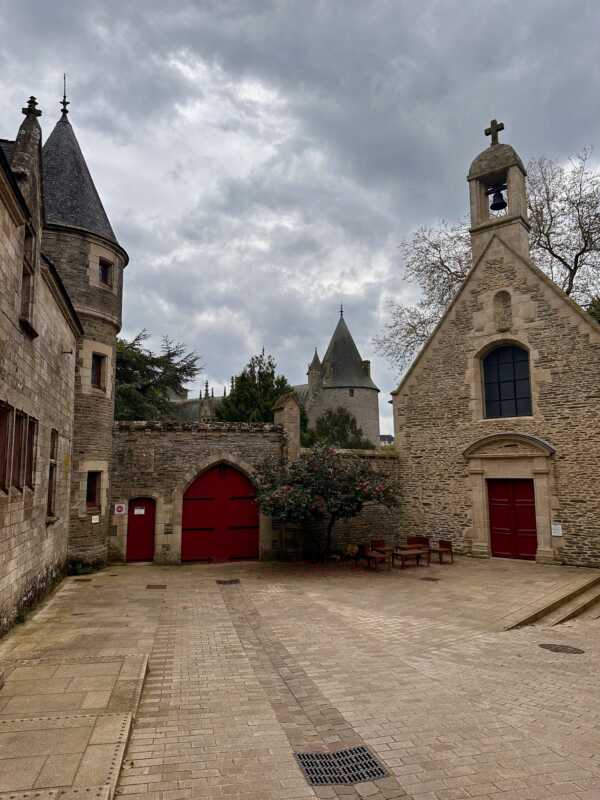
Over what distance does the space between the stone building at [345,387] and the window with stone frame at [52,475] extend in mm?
31399

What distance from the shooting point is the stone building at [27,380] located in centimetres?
698

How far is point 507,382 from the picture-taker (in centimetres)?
1513

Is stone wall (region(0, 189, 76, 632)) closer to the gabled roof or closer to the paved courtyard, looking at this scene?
the paved courtyard

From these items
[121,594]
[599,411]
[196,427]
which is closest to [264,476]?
[196,427]

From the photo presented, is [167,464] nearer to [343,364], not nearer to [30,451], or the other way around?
[30,451]

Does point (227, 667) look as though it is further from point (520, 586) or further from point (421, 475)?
point (421, 475)

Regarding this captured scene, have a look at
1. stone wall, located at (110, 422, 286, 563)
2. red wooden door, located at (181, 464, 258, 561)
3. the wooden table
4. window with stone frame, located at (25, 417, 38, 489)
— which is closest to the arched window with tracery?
the wooden table

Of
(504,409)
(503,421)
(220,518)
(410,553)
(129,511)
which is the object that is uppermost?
(504,409)

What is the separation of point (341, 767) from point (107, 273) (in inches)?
527

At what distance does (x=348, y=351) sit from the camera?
45.2 metres

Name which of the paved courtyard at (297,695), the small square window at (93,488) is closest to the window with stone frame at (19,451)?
the paved courtyard at (297,695)

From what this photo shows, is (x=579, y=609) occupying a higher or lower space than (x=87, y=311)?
lower

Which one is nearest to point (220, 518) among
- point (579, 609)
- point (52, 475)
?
point (52, 475)

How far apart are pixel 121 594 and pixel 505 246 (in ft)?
43.6
